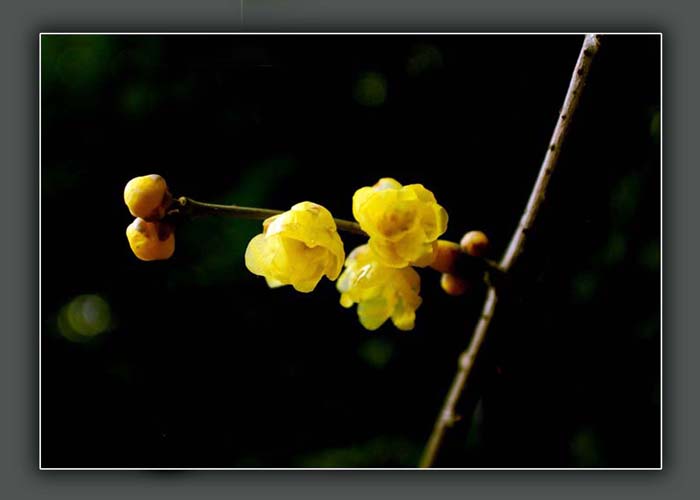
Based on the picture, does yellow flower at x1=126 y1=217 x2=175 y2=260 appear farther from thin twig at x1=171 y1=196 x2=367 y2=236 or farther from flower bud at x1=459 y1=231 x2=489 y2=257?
flower bud at x1=459 y1=231 x2=489 y2=257

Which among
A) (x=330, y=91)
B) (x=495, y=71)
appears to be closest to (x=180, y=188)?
(x=330, y=91)

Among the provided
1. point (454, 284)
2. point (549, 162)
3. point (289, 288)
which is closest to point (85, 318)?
point (289, 288)

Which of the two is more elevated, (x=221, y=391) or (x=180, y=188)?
(x=180, y=188)

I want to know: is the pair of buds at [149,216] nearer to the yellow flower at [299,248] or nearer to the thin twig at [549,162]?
the yellow flower at [299,248]

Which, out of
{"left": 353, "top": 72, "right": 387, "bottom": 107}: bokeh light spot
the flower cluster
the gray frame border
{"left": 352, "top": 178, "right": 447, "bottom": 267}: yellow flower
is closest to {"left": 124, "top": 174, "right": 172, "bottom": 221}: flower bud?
the flower cluster

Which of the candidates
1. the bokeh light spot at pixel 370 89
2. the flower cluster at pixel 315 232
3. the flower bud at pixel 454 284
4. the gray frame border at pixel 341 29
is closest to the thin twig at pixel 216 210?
the flower cluster at pixel 315 232

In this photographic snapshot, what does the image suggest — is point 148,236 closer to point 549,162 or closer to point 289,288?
point 549,162

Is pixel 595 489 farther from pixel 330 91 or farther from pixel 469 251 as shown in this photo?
pixel 330 91
